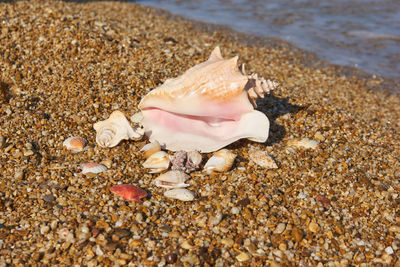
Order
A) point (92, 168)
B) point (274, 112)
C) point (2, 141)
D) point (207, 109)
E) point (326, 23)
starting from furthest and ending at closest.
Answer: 1. point (326, 23)
2. point (274, 112)
3. point (207, 109)
4. point (2, 141)
5. point (92, 168)

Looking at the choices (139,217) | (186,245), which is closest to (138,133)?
(139,217)

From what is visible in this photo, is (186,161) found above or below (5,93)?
below

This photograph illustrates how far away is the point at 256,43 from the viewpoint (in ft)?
22.6

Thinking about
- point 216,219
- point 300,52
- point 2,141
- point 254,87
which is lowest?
point 216,219

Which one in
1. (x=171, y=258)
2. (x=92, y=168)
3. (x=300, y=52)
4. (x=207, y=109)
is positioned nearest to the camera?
(x=171, y=258)

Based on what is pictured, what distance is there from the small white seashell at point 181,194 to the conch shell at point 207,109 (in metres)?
0.50

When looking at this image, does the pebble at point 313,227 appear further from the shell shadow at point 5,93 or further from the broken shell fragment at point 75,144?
the shell shadow at point 5,93

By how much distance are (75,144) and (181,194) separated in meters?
1.09

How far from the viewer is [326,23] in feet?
26.8

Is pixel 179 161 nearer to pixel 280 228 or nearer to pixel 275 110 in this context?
pixel 280 228

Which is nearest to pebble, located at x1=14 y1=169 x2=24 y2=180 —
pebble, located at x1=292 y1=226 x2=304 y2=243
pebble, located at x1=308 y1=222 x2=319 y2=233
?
pebble, located at x1=292 y1=226 x2=304 y2=243

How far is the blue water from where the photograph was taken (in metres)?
6.69

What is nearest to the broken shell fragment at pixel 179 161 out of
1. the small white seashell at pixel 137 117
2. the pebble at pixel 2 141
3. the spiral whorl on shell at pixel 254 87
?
the small white seashell at pixel 137 117

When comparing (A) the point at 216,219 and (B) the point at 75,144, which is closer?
(A) the point at 216,219
